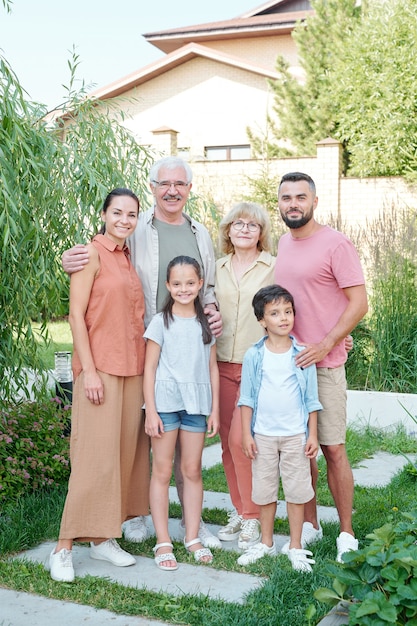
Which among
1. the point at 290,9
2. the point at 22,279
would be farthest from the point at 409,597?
the point at 290,9

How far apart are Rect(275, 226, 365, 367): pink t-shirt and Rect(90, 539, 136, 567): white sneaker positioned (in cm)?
123

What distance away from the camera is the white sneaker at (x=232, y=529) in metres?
3.81

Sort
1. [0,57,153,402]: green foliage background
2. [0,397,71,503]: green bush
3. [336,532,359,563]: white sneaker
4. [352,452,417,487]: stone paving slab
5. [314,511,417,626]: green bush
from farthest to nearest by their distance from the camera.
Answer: [352,452,417,487]: stone paving slab, [0,397,71,503]: green bush, [0,57,153,402]: green foliage background, [336,532,359,563]: white sneaker, [314,511,417,626]: green bush

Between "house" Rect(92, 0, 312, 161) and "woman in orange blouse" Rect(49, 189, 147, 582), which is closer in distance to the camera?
"woman in orange blouse" Rect(49, 189, 147, 582)

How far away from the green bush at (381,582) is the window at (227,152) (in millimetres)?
18212

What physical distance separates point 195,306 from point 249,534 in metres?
1.12

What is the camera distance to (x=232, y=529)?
12.7ft

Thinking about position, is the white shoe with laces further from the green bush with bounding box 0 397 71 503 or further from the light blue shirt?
the green bush with bounding box 0 397 71 503

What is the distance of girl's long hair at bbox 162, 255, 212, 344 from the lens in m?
3.56

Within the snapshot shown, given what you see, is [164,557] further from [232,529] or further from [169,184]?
[169,184]

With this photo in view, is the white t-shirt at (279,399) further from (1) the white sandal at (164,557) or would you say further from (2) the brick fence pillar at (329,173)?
(2) the brick fence pillar at (329,173)

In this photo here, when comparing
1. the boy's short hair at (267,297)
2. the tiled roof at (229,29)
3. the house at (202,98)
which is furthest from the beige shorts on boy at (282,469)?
the tiled roof at (229,29)

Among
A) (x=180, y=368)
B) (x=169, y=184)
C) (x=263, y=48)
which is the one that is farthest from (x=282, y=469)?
(x=263, y=48)

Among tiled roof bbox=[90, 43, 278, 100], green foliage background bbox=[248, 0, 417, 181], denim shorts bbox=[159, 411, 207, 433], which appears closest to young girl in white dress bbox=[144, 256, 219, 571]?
denim shorts bbox=[159, 411, 207, 433]
